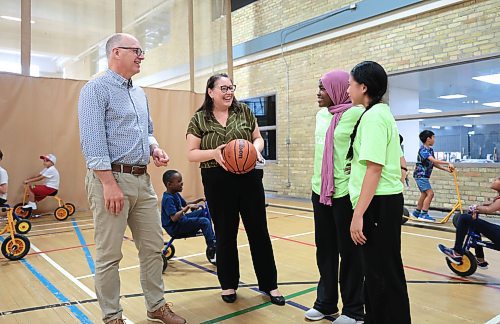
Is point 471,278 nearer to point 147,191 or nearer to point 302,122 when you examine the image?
point 147,191

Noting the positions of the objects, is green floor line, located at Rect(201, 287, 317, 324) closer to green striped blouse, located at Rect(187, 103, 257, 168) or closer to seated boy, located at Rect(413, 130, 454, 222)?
green striped blouse, located at Rect(187, 103, 257, 168)

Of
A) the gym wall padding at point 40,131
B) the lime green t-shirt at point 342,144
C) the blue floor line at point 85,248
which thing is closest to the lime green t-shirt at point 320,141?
the lime green t-shirt at point 342,144

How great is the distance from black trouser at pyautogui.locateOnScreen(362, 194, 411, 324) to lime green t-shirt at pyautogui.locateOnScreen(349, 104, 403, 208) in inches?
2.5

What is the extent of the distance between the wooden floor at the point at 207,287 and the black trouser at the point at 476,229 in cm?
33

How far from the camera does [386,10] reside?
7699mm

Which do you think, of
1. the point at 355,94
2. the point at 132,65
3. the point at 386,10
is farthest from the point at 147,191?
the point at 386,10

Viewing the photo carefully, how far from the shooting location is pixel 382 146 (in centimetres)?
188

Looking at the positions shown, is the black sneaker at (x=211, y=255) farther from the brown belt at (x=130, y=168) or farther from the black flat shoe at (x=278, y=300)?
the brown belt at (x=130, y=168)

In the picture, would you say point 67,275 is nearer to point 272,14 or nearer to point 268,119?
point 268,119

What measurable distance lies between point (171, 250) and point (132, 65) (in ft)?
7.80

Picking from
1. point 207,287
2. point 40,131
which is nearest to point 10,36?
point 40,131

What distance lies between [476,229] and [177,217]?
2.68 metres

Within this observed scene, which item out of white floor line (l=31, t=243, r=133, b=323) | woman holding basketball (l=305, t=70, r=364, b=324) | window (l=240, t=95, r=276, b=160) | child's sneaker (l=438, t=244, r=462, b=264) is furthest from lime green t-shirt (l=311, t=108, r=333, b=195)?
window (l=240, t=95, r=276, b=160)

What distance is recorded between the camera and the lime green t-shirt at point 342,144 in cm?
239
